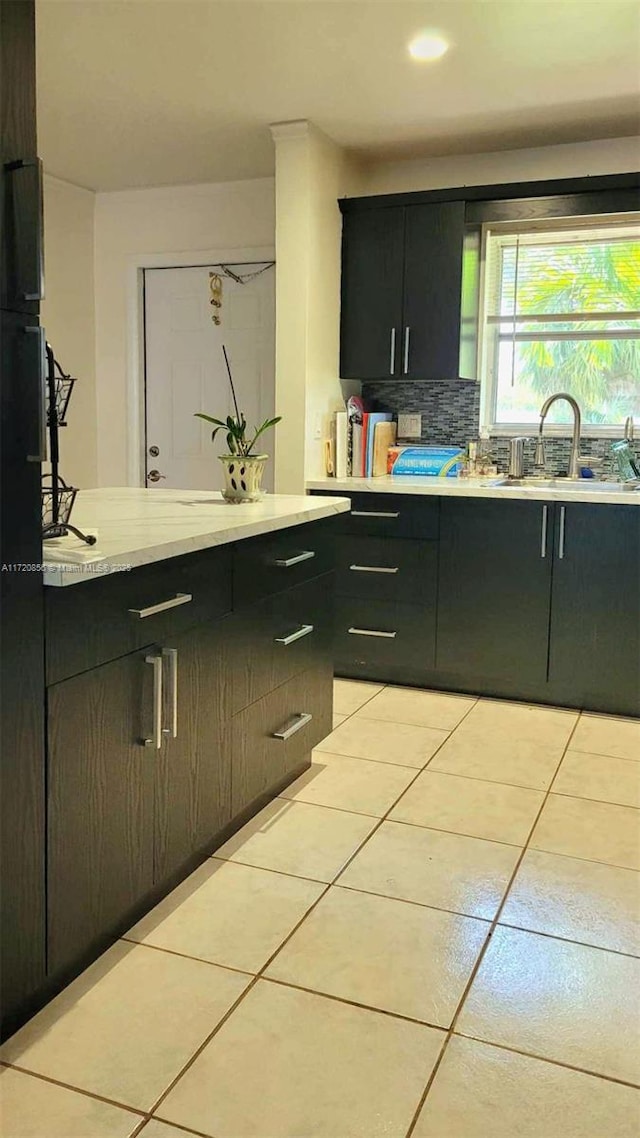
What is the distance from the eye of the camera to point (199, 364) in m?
5.14

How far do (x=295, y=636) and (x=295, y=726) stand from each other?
10.8 inches

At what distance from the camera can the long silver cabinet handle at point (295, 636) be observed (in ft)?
8.92

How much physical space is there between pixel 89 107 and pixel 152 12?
97 centimetres

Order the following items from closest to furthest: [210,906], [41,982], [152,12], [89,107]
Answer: [41,982] → [210,906] → [152,12] → [89,107]

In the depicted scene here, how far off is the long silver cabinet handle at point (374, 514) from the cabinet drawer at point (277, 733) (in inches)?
40.8

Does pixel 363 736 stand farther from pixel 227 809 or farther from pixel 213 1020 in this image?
pixel 213 1020

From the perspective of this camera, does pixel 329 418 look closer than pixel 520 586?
No

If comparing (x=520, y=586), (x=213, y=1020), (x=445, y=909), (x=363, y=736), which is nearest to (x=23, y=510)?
(x=213, y=1020)

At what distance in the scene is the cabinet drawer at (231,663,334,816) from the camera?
254 centimetres

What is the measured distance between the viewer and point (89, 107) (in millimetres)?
3807

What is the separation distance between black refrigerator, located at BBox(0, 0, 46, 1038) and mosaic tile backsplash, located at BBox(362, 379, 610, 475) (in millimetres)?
2971

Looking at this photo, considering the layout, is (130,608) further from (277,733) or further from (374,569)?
(374,569)

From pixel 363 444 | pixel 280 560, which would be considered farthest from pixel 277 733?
pixel 363 444

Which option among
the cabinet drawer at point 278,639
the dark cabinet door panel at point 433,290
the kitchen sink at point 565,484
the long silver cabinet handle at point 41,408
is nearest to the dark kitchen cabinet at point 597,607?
the kitchen sink at point 565,484
